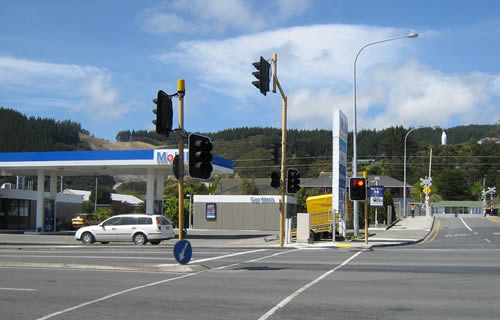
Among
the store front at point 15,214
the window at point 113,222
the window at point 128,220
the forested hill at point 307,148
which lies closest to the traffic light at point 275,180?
the window at point 128,220

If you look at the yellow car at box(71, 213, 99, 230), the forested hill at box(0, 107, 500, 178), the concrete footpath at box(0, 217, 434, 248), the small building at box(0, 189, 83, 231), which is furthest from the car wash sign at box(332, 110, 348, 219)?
the forested hill at box(0, 107, 500, 178)

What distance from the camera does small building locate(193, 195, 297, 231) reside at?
4691 centimetres

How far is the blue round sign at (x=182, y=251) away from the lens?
1488cm

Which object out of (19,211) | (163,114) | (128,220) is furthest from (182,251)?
(19,211)

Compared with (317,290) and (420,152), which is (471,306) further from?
(420,152)

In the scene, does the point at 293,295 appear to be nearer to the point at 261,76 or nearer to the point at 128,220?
the point at 261,76

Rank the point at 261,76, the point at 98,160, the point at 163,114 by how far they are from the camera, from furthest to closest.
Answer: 1. the point at 98,160
2. the point at 261,76
3. the point at 163,114

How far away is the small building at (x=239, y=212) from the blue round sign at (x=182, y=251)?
3112cm

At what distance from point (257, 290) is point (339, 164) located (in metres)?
20.6

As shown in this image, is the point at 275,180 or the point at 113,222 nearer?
the point at 275,180

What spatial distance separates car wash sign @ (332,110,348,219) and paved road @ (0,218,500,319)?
1243 cm

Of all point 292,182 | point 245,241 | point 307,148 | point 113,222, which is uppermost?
point 307,148

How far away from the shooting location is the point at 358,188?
2644cm

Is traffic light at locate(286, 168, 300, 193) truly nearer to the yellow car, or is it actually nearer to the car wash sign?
the car wash sign
